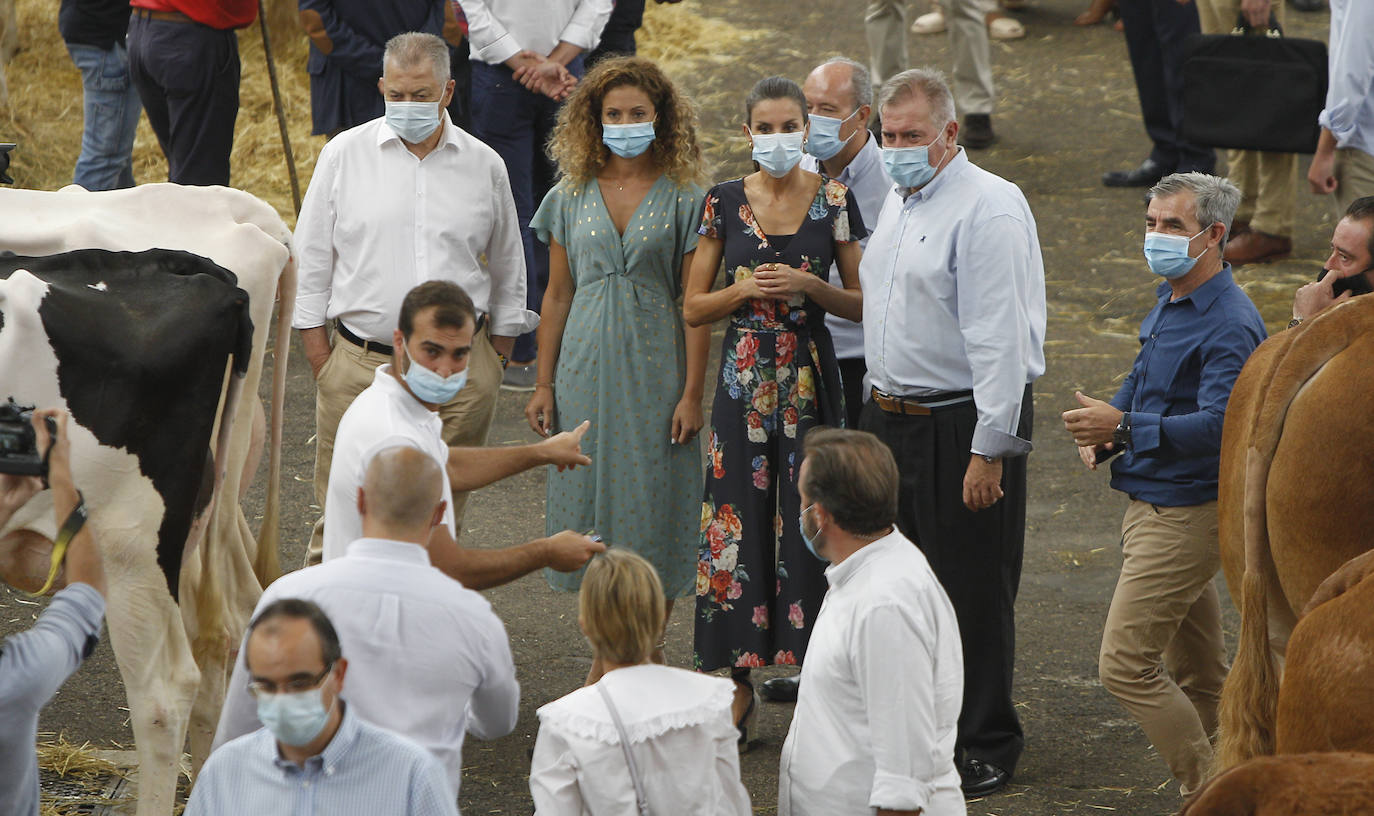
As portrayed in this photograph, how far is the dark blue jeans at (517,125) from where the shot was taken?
27.7ft

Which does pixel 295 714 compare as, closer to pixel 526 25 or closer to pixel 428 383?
pixel 428 383

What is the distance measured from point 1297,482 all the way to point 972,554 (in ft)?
3.75

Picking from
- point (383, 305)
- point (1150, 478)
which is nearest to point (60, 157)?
point (383, 305)

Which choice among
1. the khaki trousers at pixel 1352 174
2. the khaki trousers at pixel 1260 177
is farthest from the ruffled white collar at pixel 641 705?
the khaki trousers at pixel 1260 177

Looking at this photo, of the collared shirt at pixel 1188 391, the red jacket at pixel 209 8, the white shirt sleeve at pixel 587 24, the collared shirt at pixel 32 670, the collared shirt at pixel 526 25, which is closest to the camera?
the collared shirt at pixel 32 670

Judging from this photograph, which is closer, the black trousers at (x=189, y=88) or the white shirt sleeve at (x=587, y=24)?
the black trousers at (x=189, y=88)

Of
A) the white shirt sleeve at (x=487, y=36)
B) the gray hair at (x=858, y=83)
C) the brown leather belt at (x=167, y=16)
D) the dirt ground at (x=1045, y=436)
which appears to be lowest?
the dirt ground at (x=1045, y=436)

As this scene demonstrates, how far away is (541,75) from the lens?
27.3 feet

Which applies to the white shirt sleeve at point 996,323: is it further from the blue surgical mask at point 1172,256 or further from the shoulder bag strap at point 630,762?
the shoulder bag strap at point 630,762

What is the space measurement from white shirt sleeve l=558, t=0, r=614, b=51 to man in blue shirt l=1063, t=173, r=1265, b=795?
432cm

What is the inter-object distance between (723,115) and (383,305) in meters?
6.60

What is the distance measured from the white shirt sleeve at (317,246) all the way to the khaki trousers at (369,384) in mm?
156

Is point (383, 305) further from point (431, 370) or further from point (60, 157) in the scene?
point (60, 157)

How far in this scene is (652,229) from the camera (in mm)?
5590
